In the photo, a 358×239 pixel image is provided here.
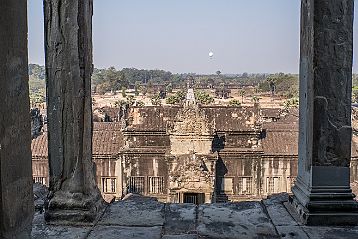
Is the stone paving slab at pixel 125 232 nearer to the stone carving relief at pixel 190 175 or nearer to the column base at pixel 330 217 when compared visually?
the column base at pixel 330 217

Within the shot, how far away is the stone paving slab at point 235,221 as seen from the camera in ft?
15.0

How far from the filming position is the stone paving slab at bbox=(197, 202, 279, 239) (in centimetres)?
459

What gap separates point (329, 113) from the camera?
15.9 ft

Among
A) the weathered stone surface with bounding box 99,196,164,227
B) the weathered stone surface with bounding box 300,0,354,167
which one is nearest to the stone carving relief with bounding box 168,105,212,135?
the weathered stone surface with bounding box 99,196,164,227

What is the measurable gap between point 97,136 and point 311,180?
1649 centimetres

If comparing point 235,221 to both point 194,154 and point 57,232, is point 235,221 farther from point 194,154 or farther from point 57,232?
point 194,154

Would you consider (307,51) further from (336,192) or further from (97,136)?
(97,136)

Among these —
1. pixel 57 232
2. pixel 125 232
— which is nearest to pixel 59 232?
pixel 57 232

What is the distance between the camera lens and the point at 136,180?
62.0ft

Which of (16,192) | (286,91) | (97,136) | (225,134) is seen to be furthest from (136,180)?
(286,91)

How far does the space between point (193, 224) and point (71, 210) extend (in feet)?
4.56

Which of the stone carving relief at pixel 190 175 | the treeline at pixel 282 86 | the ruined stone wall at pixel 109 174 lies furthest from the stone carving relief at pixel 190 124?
the treeline at pixel 282 86

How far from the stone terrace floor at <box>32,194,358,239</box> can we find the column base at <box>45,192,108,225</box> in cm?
9

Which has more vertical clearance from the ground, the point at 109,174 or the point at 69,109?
the point at 69,109
